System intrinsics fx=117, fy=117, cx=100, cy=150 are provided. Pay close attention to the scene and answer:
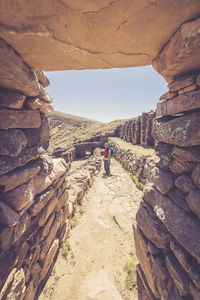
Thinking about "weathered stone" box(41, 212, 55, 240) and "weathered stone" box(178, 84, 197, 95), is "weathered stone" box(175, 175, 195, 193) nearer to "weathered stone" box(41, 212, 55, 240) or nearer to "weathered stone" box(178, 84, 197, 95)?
"weathered stone" box(178, 84, 197, 95)

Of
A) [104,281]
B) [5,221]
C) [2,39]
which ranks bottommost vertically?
[104,281]

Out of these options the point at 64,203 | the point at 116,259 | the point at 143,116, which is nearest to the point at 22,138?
the point at 64,203

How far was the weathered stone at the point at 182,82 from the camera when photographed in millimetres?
1599

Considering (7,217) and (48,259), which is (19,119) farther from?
(48,259)

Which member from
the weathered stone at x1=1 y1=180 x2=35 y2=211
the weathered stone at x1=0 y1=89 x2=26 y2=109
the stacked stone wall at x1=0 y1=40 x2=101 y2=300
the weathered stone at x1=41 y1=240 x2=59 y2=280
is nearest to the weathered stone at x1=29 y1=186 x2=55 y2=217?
the stacked stone wall at x1=0 y1=40 x2=101 y2=300

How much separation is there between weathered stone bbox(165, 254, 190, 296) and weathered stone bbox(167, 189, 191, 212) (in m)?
0.75

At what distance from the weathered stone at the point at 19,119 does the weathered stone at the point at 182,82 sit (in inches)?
96.5

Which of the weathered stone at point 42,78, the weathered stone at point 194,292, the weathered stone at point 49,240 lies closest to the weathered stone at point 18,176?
the weathered stone at point 49,240

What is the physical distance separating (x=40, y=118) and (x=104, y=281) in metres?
3.81

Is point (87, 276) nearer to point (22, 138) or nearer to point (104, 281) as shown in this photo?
point (104, 281)

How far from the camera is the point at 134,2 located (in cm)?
103

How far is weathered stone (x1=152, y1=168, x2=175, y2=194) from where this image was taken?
1.84m

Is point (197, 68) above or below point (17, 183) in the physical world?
above

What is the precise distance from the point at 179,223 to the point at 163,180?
0.60 metres
